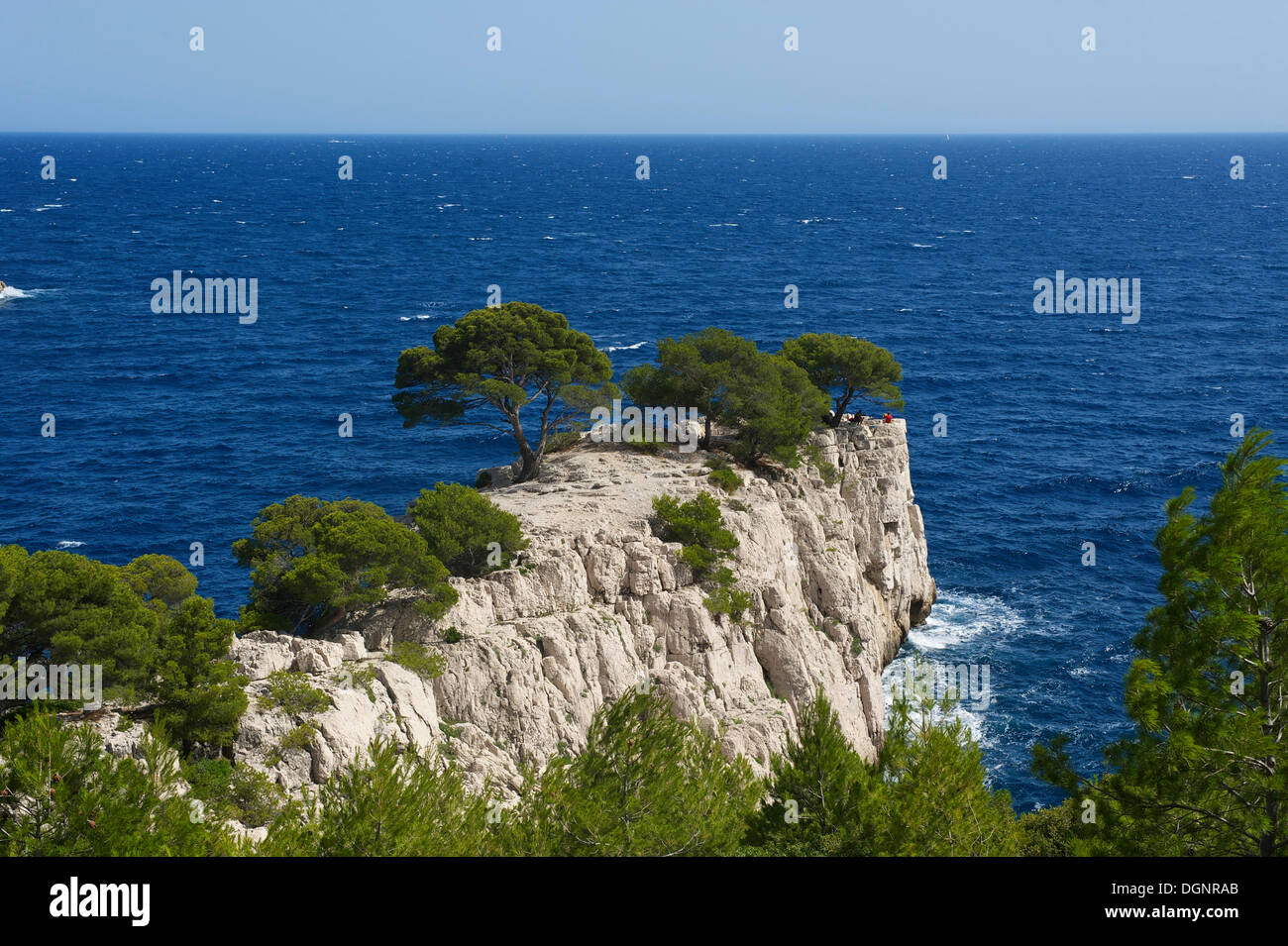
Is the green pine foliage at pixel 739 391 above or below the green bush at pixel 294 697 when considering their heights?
above

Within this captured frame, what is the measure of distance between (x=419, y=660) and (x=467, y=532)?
6.71 m

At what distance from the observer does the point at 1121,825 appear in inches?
971

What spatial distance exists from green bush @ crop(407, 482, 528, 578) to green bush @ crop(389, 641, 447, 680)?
510cm

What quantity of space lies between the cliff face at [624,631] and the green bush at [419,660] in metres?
0.38

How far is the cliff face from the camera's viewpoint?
3894 centimetres

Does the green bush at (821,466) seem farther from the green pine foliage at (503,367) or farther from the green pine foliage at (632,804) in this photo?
the green pine foliage at (632,804)

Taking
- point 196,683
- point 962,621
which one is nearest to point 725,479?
point 962,621

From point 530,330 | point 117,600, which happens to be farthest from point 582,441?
point 117,600

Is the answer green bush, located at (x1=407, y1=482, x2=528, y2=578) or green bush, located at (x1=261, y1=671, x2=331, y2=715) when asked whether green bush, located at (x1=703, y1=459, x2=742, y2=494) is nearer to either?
green bush, located at (x1=407, y1=482, x2=528, y2=578)

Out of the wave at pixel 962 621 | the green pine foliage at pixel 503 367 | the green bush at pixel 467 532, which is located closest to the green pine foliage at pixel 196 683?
the green bush at pixel 467 532

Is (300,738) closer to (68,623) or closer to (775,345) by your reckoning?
(68,623)

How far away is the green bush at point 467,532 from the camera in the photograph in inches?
1795

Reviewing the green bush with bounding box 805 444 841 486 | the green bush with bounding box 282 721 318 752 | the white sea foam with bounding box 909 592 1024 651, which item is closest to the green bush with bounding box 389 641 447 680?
the green bush with bounding box 282 721 318 752
